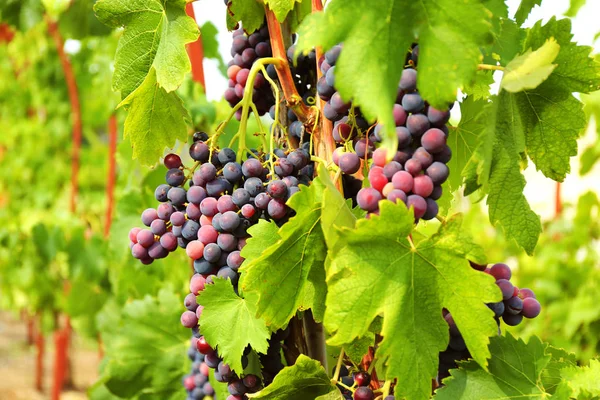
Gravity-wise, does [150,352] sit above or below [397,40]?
below

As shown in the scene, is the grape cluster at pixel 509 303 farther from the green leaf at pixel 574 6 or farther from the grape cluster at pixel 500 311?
the green leaf at pixel 574 6

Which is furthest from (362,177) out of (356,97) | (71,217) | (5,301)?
(5,301)

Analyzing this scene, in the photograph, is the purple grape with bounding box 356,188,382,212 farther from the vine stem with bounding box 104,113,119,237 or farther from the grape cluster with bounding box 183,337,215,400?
the vine stem with bounding box 104,113,119,237

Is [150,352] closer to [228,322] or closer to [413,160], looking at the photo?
[228,322]

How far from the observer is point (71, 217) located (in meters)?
4.48

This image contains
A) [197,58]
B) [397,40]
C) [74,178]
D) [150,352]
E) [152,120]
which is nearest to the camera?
[397,40]

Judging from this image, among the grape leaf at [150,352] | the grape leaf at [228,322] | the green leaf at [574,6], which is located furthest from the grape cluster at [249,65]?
the green leaf at [574,6]

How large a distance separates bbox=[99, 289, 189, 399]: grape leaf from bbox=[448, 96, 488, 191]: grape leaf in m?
0.98

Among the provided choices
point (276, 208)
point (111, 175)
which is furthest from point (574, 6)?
point (111, 175)

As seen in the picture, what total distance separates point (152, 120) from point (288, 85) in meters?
0.25

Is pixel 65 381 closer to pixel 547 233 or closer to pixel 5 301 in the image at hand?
pixel 5 301

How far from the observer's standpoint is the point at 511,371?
0.95m

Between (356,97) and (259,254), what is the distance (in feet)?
1.01

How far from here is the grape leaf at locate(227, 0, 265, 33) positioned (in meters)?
1.07
